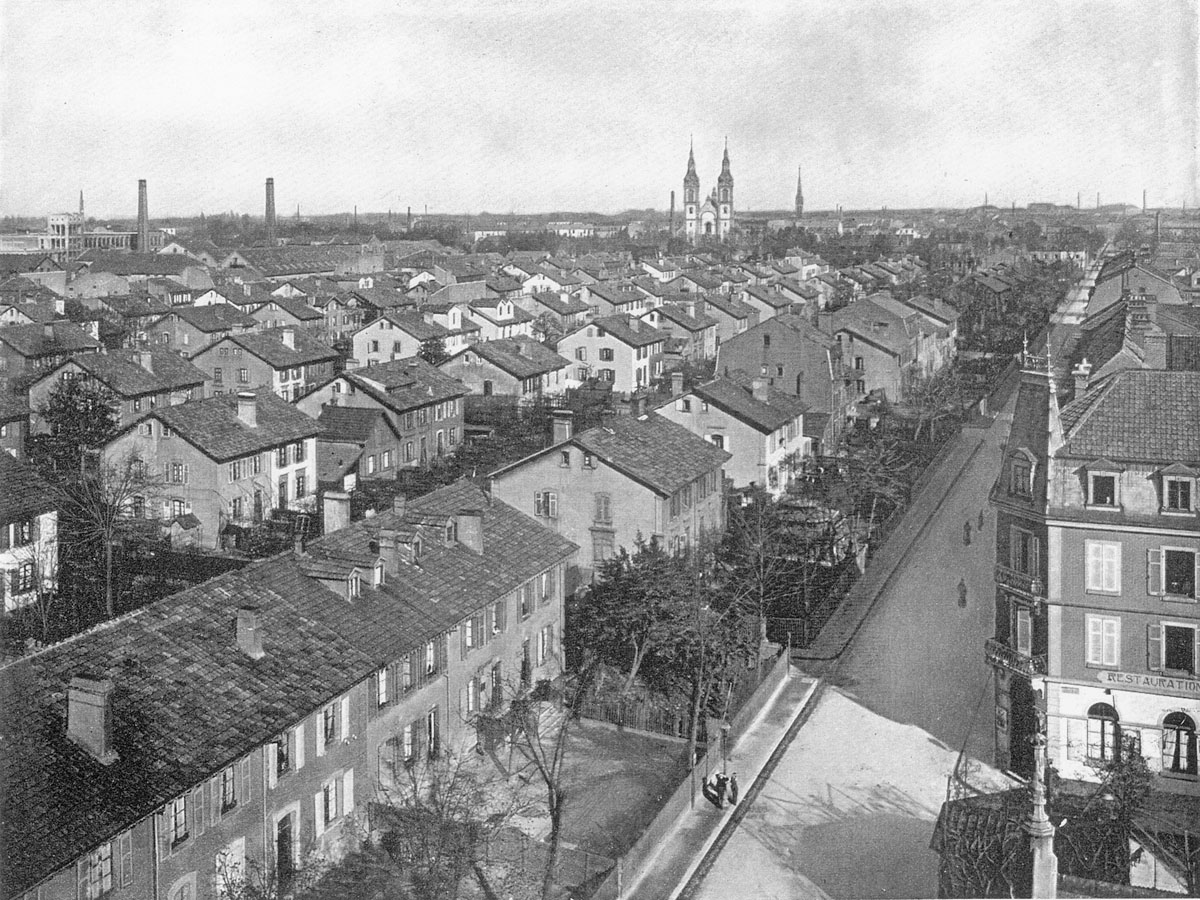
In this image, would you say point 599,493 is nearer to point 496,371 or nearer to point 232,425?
point 232,425

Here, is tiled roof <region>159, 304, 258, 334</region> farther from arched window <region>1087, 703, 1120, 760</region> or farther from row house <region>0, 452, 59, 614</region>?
arched window <region>1087, 703, 1120, 760</region>

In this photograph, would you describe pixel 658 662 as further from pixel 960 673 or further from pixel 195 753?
pixel 195 753

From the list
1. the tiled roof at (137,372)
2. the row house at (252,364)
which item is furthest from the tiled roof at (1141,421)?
the row house at (252,364)

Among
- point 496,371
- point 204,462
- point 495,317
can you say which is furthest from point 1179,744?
point 495,317

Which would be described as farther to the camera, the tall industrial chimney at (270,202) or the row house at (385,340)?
the tall industrial chimney at (270,202)

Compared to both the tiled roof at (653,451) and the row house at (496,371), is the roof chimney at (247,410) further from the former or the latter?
the row house at (496,371)

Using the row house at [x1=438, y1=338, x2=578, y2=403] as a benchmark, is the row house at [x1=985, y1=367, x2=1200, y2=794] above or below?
below

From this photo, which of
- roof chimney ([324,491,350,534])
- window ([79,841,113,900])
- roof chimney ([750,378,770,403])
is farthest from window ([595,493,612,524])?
window ([79,841,113,900])

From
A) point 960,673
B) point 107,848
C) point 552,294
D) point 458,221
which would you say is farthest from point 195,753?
point 458,221
